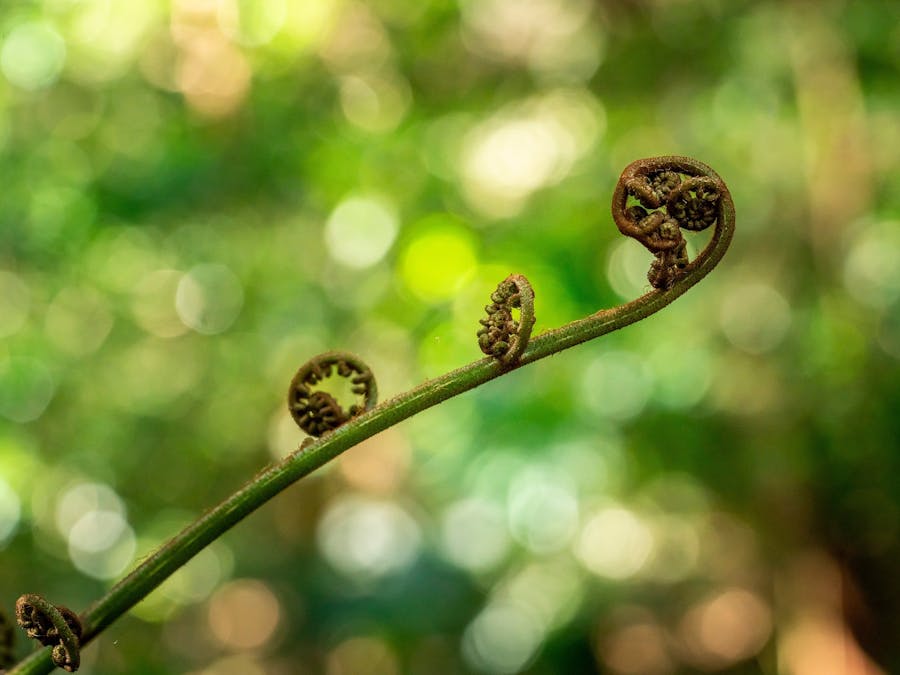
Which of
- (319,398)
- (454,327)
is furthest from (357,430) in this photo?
(454,327)

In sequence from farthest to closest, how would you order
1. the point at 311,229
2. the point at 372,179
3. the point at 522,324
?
1. the point at 311,229
2. the point at 372,179
3. the point at 522,324

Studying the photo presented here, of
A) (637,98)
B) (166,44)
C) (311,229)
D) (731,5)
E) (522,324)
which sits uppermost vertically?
(166,44)

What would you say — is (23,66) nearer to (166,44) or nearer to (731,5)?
(166,44)

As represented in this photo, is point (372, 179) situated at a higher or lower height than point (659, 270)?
higher

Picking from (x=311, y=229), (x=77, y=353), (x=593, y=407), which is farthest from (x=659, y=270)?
(x=77, y=353)

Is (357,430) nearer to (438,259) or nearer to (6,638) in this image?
(6,638)

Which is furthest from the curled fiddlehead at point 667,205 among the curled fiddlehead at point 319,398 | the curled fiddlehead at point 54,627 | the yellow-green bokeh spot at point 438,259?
the yellow-green bokeh spot at point 438,259
